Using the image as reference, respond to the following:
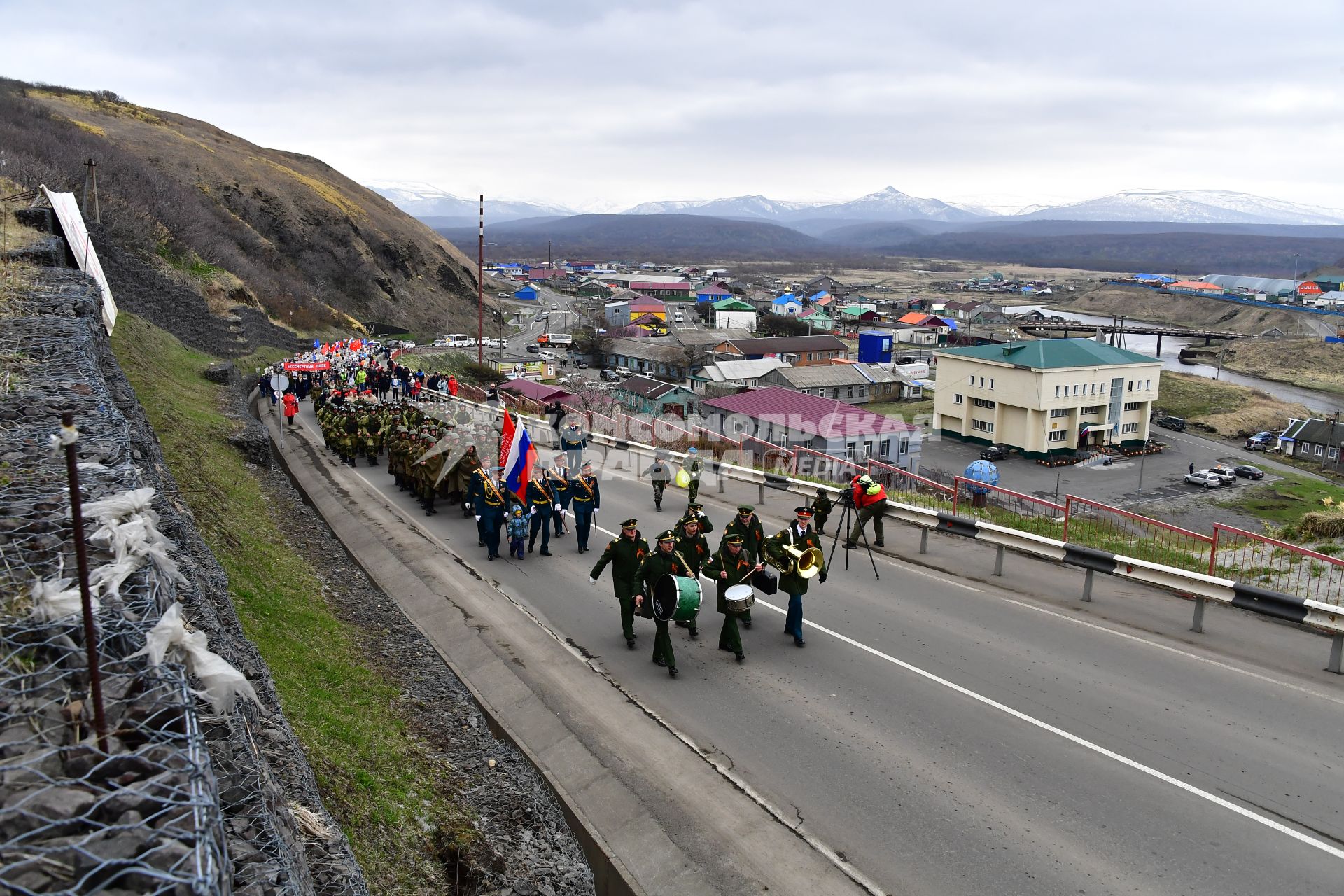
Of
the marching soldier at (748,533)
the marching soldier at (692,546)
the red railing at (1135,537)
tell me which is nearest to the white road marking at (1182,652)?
the red railing at (1135,537)

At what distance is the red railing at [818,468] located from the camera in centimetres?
2039

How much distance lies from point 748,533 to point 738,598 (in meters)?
1.39

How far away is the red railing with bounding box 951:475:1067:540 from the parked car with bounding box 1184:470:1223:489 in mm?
47956

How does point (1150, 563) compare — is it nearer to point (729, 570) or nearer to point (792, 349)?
point (729, 570)

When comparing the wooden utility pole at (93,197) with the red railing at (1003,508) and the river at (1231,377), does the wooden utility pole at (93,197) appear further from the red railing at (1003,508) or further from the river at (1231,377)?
the river at (1231,377)

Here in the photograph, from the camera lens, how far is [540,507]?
16141mm

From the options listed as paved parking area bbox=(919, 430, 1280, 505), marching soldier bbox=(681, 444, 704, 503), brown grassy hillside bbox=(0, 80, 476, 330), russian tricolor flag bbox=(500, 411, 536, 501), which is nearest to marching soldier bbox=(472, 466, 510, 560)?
russian tricolor flag bbox=(500, 411, 536, 501)

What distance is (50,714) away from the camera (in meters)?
3.56

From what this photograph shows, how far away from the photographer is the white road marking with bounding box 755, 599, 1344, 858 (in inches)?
292

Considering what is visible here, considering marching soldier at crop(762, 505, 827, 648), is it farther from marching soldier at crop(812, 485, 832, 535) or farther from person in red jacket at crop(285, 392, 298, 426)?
person in red jacket at crop(285, 392, 298, 426)

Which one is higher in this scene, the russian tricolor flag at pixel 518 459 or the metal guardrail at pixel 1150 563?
the russian tricolor flag at pixel 518 459

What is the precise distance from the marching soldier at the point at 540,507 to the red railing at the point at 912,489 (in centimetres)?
597

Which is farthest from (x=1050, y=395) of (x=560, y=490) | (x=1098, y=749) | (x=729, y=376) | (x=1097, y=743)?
(x=1098, y=749)

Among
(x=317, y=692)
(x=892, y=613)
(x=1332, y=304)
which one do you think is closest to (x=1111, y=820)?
(x=892, y=613)
